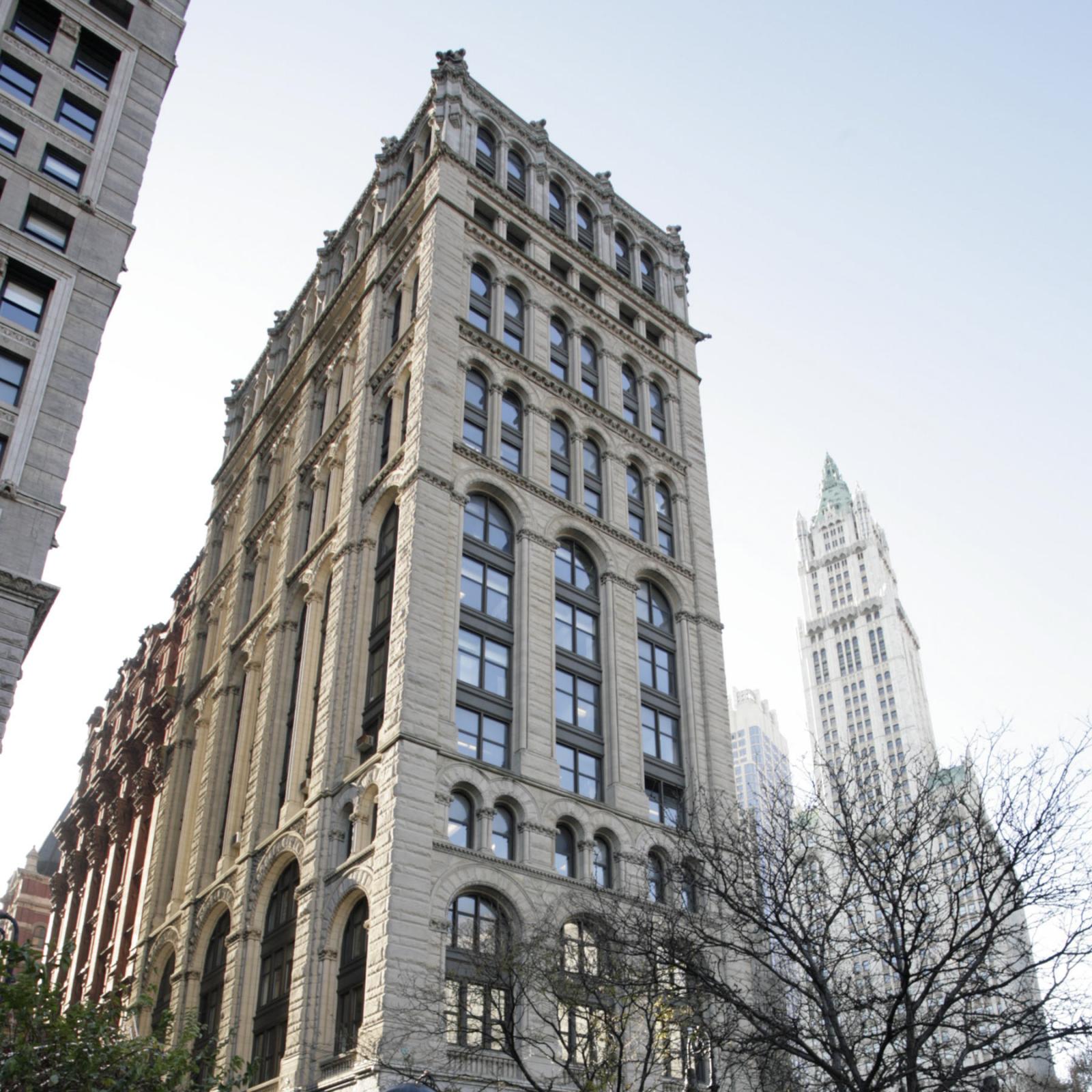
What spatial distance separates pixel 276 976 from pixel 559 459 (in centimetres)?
2427

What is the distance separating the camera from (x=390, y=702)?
39.4 meters

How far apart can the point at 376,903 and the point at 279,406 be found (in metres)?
38.2

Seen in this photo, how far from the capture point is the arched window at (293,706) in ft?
155

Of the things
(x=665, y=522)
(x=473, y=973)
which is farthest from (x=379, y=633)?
(x=665, y=522)

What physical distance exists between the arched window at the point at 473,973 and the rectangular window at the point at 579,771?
259 inches

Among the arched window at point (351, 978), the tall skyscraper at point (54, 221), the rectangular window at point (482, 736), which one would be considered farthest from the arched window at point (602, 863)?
the tall skyscraper at point (54, 221)

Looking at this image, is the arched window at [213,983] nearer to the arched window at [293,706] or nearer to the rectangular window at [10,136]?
the arched window at [293,706]

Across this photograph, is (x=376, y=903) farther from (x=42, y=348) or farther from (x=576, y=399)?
(x=576, y=399)

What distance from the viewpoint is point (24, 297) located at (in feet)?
115

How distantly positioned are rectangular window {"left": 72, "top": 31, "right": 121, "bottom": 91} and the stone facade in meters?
36.6

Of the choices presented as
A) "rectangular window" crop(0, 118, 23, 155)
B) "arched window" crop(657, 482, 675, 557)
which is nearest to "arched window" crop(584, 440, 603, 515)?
"arched window" crop(657, 482, 675, 557)

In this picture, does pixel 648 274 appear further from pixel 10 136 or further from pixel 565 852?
pixel 10 136

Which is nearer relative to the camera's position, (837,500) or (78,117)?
(78,117)

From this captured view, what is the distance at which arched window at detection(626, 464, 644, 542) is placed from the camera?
53531 millimetres
